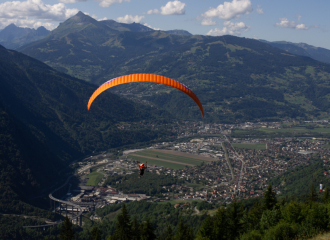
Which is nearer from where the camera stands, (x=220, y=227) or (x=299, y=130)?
(x=220, y=227)

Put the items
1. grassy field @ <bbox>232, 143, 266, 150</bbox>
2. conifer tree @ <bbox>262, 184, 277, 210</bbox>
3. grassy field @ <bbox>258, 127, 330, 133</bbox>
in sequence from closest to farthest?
conifer tree @ <bbox>262, 184, 277, 210</bbox>
grassy field @ <bbox>232, 143, 266, 150</bbox>
grassy field @ <bbox>258, 127, 330, 133</bbox>

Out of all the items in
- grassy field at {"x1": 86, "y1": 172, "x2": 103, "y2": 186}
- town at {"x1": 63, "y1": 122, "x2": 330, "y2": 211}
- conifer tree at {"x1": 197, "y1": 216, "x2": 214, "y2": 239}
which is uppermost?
conifer tree at {"x1": 197, "y1": 216, "x2": 214, "y2": 239}

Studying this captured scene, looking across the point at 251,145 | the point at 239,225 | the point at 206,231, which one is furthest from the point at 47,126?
the point at 239,225

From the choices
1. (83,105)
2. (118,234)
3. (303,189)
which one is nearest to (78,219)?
(118,234)

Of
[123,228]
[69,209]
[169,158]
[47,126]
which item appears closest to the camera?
[123,228]

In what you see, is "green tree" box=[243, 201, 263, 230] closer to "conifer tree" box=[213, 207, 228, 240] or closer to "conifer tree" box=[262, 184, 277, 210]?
"conifer tree" box=[262, 184, 277, 210]

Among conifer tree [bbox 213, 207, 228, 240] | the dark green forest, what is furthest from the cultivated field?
conifer tree [bbox 213, 207, 228, 240]

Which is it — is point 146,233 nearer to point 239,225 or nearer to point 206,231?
point 206,231

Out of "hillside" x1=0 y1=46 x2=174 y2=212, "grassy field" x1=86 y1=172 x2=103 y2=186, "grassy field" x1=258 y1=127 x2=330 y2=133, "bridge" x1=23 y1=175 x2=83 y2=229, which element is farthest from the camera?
"grassy field" x1=258 y1=127 x2=330 y2=133
